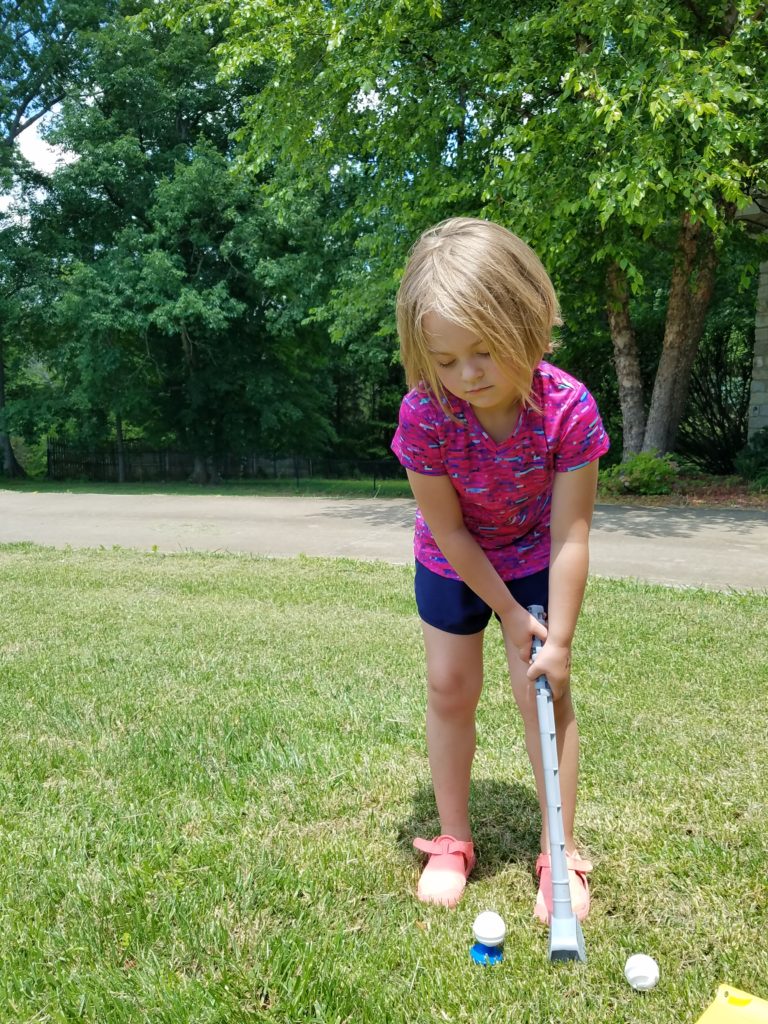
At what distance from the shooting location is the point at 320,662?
4332mm

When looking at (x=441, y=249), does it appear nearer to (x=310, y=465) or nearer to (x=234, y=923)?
(x=234, y=923)

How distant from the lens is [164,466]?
2777 cm

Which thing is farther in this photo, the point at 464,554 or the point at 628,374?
the point at 628,374

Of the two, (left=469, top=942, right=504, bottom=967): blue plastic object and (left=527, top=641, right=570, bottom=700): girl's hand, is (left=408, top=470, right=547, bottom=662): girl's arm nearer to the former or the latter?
(left=527, top=641, right=570, bottom=700): girl's hand

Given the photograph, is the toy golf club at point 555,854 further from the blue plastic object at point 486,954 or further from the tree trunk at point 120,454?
the tree trunk at point 120,454

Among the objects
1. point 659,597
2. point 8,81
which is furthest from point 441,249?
point 8,81

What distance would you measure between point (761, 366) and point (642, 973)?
1446 centimetres

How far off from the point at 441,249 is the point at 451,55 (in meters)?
10.3

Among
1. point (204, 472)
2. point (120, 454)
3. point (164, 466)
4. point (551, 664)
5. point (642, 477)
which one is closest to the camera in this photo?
point (551, 664)

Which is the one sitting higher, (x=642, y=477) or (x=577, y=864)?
(x=642, y=477)

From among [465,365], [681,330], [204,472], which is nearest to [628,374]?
[681,330]

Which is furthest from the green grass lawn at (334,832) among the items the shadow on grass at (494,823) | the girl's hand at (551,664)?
the girl's hand at (551,664)

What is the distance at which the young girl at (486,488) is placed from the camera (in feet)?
6.36

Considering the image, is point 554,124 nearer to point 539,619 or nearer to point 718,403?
point 718,403
